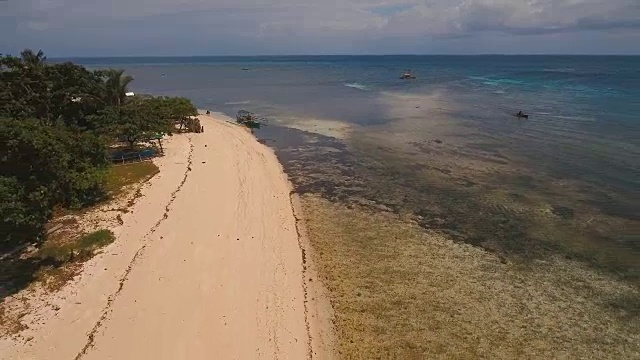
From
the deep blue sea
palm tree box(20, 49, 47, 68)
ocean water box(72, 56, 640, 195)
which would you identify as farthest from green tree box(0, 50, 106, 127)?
the deep blue sea

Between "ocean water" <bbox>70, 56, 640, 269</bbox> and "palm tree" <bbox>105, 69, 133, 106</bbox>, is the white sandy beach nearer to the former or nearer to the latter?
"palm tree" <bbox>105, 69, 133, 106</bbox>

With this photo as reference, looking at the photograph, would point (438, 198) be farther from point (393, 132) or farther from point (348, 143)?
point (393, 132)

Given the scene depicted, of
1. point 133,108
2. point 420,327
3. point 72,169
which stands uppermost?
point 133,108

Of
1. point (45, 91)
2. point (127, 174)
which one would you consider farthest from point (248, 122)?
point (45, 91)

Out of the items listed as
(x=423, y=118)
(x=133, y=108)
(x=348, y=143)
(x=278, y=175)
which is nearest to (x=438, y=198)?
(x=278, y=175)

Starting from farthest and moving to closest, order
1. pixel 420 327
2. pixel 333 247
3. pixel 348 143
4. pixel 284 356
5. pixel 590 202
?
pixel 348 143 → pixel 590 202 → pixel 333 247 → pixel 420 327 → pixel 284 356

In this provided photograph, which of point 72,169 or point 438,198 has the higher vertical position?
point 72,169
